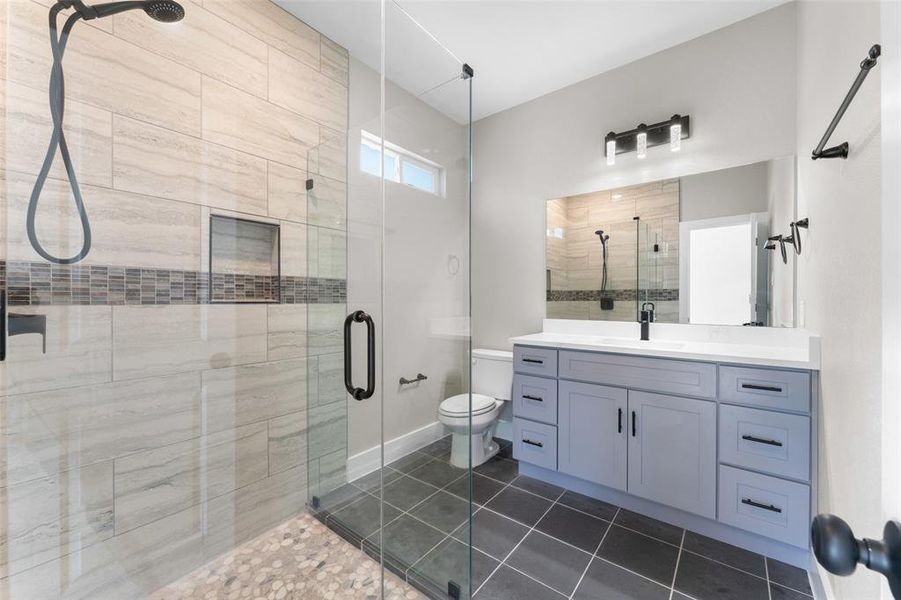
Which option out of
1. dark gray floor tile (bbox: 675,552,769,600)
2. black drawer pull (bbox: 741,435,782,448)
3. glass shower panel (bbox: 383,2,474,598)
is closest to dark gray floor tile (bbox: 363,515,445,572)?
glass shower panel (bbox: 383,2,474,598)

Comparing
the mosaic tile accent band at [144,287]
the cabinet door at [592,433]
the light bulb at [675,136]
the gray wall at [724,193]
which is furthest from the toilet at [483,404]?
the light bulb at [675,136]

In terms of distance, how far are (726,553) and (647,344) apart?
106 cm

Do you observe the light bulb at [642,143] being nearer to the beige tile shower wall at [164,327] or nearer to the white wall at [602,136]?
the white wall at [602,136]

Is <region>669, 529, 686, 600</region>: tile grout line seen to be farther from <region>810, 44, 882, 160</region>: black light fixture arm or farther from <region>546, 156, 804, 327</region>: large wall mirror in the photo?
<region>810, 44, 882, 160</region>: black light fixture arm

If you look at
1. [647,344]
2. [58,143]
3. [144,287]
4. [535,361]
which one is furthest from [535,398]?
[58,143]

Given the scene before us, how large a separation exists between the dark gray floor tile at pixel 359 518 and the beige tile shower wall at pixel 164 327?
21 centimetres

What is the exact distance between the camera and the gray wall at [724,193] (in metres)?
2.07

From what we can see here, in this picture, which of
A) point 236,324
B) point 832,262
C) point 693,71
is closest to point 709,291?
Result: point 832,262

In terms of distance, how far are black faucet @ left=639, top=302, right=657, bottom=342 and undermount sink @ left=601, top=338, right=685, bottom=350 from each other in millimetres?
47

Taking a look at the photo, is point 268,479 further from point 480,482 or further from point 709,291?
point 709,291

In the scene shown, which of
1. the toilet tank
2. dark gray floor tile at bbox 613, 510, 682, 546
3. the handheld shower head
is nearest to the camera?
the handheld shower head

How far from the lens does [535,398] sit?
7.66 ft

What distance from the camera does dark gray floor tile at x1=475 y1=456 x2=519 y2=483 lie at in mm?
2445

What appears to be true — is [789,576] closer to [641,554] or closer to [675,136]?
[641,554]
